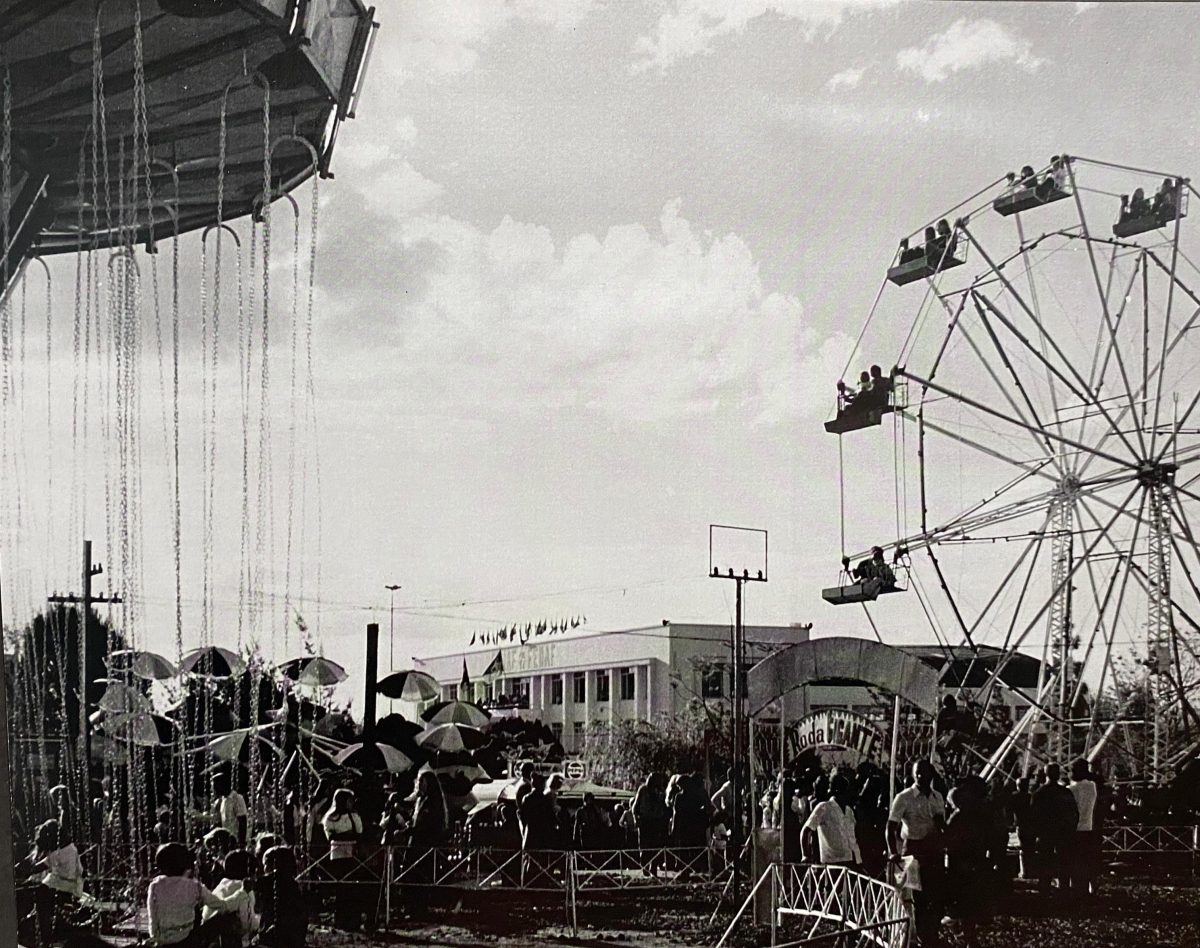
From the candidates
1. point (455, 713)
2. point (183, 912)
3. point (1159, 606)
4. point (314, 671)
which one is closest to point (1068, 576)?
point (1159, 606)

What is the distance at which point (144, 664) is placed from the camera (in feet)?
12.9

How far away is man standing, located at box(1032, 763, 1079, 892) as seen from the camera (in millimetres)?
3406

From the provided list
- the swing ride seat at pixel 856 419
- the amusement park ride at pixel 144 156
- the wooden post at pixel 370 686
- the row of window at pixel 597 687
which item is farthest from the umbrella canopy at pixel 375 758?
the swing ride seat at pixel 856 419

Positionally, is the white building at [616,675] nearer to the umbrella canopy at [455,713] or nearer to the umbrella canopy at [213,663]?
the umbrella canopy at [455,713]

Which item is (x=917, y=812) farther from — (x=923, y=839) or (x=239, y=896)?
(x=239, y=896)

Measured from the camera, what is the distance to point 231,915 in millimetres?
3609

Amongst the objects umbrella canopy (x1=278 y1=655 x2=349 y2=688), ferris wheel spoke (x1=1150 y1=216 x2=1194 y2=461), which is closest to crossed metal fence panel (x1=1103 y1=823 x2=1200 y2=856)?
ferris wheel spoke (x1=1150 y1=216 x2=1194 y2=461)

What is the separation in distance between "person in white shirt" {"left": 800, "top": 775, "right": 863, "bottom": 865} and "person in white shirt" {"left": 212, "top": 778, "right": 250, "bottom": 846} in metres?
1.66

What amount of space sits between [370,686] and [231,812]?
2.02ft

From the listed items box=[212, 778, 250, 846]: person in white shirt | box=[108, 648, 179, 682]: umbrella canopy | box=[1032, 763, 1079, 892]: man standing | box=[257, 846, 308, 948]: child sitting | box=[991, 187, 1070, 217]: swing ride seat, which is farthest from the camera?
box=[108, 648, 179, 682]: umbrella canopy

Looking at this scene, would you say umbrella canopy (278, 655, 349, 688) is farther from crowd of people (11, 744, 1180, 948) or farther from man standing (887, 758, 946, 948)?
man standing (887, 758, 946, 948)

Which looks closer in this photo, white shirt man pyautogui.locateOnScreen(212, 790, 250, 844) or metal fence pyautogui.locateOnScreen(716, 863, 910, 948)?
metal fence pyautogui.locateOnScreen(716, 863, 910, 948)

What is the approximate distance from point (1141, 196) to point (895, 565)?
1.25 meters

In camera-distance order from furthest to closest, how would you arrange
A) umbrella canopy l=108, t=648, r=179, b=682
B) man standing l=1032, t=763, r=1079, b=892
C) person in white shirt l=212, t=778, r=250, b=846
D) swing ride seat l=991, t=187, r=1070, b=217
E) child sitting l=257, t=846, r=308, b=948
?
umbrella canopy l=108, t=648, r=179, b=682, person in white shirt l=212, t=778, r=250, b=846, child sitting l=257, t=846, r=308, b=948, swing ride seat l=991, t=187, r=1070, b=217, man standing l=1032, t=763, r=1079, b=892
